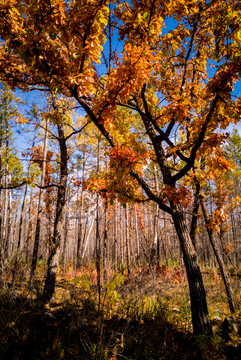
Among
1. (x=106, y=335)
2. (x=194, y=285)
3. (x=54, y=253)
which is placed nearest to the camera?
(x=194, y=285)

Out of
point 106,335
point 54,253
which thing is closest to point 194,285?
point 106,335

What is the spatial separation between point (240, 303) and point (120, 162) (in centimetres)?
623

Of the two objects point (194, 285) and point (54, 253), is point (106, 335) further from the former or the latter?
point (54, 253)

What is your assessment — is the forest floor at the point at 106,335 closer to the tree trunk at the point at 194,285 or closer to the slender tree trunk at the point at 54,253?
the tree trunk at the point at 194,285

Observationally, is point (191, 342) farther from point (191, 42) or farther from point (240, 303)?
point (191, 42)

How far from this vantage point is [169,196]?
336cm

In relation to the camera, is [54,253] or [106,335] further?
[54,253]

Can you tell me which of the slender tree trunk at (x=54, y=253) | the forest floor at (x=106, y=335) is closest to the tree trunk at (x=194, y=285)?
the forest floor at (x=106, y=335)

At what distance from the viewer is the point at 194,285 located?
3.28 m

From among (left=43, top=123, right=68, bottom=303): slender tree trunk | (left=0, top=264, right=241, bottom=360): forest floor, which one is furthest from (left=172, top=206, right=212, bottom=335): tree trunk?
(left=43, top=123, right=68, bottom=303): slender tree trunk

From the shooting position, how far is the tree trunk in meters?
3.15

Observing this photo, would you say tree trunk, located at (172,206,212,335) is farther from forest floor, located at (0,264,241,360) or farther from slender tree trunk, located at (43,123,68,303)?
slender tree trunk, located at (43,123,68,303)

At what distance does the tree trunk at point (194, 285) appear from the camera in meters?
3.15

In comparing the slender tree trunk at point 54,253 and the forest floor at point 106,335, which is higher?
the slender tree trunk at point 54,253
